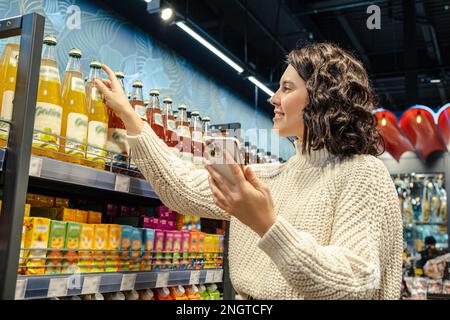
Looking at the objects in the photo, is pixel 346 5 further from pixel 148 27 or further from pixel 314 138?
pixel 314 138

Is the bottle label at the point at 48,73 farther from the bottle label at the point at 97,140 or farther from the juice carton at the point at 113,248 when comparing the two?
the juice carton at the point at 113,248

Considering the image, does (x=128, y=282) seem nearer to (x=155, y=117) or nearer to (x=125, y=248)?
(x=125, y=248)

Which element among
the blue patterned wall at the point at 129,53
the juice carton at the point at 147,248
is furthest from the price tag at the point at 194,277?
the blue patterned wall at the point at 129,53

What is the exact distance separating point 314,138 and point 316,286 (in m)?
0.48

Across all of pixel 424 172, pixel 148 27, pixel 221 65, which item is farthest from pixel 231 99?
pixel 424 172

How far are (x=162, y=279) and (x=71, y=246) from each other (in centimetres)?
46

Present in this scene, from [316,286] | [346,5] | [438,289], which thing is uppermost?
[346,5]

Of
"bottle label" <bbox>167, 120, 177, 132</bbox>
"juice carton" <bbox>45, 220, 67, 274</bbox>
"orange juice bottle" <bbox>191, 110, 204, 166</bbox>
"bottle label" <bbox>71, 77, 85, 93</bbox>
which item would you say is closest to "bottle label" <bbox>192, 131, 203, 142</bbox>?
"orange juice bottle" <bbox>191, 110, 204, 166</bbox>

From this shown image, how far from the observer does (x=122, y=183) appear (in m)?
1.57

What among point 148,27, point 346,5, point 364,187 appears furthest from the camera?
point 346,5

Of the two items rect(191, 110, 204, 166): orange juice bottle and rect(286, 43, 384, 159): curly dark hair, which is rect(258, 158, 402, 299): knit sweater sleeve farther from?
rect(191, 110, 204, 166): orange juice bottle

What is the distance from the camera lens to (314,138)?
139 cm

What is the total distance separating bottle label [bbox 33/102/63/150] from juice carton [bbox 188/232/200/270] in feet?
2.62

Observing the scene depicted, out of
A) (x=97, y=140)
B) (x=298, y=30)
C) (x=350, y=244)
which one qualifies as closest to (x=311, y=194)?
(x=350, y=244)
